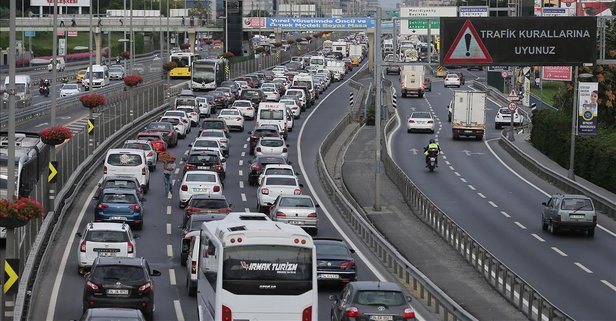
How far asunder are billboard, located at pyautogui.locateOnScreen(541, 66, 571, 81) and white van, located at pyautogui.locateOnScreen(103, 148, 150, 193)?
28.9m

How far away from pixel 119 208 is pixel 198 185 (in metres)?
6.48

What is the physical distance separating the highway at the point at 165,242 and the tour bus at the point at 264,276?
733 centimetres

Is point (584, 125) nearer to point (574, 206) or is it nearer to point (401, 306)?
point (574, 206)

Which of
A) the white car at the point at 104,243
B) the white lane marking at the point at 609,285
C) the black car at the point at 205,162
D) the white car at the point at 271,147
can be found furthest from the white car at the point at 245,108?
the white car at the point at 104,243

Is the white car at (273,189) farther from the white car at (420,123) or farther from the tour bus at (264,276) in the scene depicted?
the white car at (420,123)

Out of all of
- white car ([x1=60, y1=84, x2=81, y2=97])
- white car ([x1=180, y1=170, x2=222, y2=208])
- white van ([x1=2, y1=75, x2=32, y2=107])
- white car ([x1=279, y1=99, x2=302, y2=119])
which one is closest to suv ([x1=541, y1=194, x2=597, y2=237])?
white car ([x1=180, y1=170, x2=222, y2=208])

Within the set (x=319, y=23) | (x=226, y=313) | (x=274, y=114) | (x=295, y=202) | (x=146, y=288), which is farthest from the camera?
(x=319, y=23)

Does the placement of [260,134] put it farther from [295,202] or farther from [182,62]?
[182,62]

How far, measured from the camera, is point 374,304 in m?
26.1

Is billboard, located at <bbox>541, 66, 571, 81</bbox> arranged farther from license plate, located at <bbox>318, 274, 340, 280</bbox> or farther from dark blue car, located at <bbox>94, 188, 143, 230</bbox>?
license plate, located at <bbox>318, 274, 340, 280</bbox>

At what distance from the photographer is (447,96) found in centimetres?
12569

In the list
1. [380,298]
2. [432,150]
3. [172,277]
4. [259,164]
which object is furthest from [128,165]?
[380,298]

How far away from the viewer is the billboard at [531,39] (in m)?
48.1

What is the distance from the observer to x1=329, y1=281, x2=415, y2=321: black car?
25.8 metres
